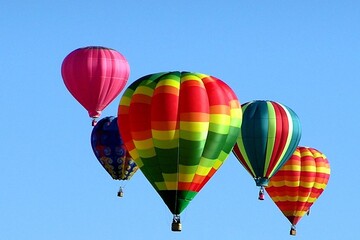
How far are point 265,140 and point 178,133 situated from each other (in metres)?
9.81

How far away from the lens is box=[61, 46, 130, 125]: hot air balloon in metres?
78.6

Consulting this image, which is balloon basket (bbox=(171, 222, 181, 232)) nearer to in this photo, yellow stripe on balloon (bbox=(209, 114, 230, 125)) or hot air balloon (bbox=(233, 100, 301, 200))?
yellow stripe on balloon (bbox=(209, 114, 230, 125))

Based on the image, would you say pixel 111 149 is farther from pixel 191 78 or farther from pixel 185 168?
pixel 185 168

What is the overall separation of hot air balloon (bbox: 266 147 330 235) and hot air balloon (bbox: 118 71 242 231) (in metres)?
14.6

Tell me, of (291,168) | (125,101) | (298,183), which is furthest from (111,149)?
(125,101)

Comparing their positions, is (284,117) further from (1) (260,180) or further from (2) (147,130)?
(2) (147,130)

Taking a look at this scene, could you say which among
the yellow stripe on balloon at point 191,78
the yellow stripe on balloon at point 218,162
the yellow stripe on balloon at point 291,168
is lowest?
the yellow stripe on balloon at point 218,162

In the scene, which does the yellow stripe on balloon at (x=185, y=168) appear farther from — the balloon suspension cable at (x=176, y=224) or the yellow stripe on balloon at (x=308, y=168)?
the yellow stripe on balloon at (x=308, y=168)

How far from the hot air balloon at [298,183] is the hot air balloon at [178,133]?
14615 millimetres

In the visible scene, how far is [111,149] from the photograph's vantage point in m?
78.8

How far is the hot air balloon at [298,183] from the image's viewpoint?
269 feet

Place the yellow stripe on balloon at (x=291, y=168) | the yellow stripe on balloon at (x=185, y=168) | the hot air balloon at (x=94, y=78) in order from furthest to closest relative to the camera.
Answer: the yellow stripe on balloon at (x=291, y=168) → the hot air balloon at (x=94, y=78) → the yellow stripe on balloon at (x=185, y=168)

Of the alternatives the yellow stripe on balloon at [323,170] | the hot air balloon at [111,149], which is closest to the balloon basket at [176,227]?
the hot air balloon at [111,149]

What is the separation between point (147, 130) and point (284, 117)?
36.9ft
